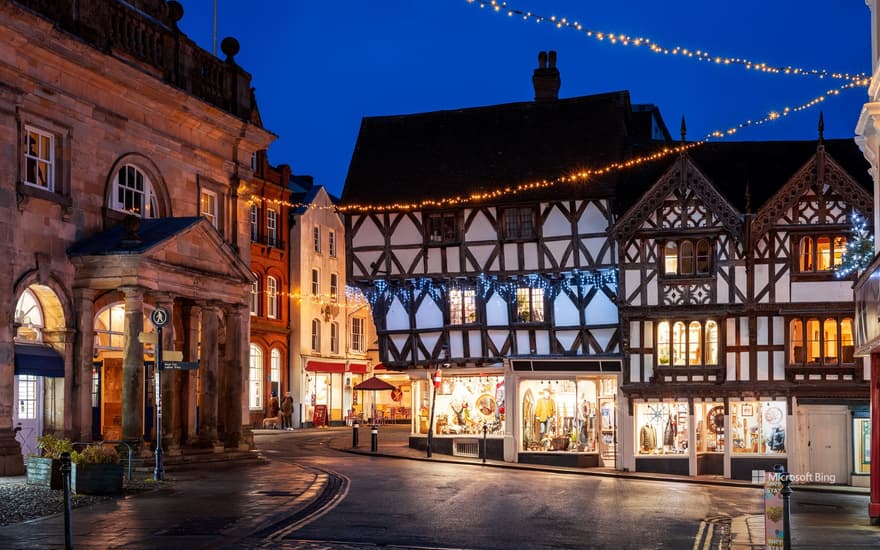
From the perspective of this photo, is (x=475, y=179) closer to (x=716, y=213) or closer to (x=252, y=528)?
(x=716, y=213)

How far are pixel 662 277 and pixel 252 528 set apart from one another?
23.0m

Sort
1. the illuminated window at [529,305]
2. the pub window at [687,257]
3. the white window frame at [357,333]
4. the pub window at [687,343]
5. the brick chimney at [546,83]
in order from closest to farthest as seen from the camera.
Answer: the pub window at [687,343] < the pub window at [687,257] < the illuminated window at [529,305] < the brick chimney at [546,83] < the white window frame at [357,333]

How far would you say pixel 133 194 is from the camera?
30750mm

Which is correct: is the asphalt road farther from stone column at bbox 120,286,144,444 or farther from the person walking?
the person walking

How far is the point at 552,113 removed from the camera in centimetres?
4331

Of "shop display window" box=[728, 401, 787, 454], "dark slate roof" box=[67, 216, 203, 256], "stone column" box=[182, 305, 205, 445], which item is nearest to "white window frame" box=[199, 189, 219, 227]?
"stone column" box=[182, 305, 205, 445]

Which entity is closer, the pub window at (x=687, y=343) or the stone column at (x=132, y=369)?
the stone column at (x=132, y=369)

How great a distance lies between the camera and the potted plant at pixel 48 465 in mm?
22156

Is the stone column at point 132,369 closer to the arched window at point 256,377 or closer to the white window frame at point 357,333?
the arched window at point 256,377

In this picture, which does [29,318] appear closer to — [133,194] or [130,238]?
[130,238]

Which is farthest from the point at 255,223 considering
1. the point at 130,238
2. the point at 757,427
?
the point at 130,238

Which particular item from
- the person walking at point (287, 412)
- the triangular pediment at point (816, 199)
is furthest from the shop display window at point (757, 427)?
the person walking at point (287, 412)

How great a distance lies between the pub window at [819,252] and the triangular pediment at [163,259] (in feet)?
57.9

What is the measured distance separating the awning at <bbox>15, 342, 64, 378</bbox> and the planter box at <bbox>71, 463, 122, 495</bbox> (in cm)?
518
